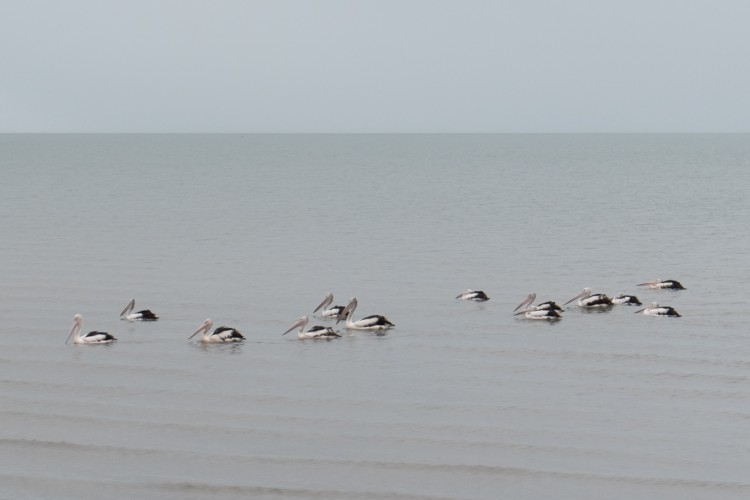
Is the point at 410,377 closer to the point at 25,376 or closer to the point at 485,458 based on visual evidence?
the point at 485,458

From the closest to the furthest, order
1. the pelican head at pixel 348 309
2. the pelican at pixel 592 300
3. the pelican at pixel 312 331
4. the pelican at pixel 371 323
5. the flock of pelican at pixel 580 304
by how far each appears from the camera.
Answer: the pelican at pixel 312 331 < the pelican at pixel 371 323 < the pelican head at pixel 348 309 < the flock of pelican at pixel 580 304 < the pelican at pixel 592 300

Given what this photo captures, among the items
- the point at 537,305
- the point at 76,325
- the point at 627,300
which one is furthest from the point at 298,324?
the point at 627,300

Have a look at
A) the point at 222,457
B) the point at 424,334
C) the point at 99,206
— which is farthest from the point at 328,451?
the point at 99,206

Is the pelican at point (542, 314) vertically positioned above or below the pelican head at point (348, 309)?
above

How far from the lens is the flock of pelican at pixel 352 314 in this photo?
2495 centimetres

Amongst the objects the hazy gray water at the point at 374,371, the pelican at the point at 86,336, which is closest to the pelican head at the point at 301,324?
the hazy gray water at the point at 374,371

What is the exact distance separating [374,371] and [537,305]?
728 centimetres

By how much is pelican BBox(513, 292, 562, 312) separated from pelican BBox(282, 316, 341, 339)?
481 cm

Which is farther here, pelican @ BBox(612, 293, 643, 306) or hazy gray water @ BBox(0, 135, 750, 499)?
pelican @ BBox(612, 293, 643, 306)

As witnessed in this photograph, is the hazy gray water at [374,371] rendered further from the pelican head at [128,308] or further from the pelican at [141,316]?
the pelican head at [128,308]

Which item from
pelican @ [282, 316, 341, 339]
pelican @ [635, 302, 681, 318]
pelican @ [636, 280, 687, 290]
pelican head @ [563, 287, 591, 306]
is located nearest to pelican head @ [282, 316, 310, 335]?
pelican @ [282, 316, 341, 339]

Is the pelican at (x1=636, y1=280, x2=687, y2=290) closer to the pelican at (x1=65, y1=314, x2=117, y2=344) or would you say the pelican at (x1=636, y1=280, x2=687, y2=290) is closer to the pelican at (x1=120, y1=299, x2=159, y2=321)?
the pelican at (x1=120, y1=299, x2=159, y2=321)

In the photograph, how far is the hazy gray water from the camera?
55.0 ft

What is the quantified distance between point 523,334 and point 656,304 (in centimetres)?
389
